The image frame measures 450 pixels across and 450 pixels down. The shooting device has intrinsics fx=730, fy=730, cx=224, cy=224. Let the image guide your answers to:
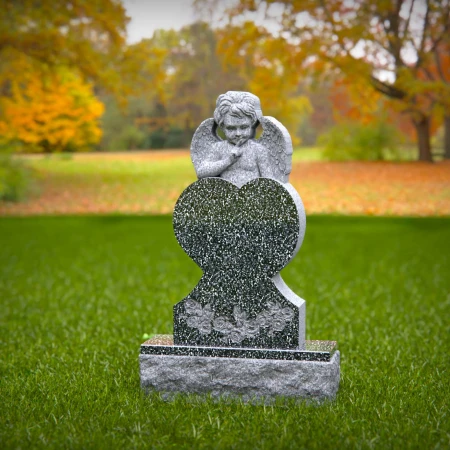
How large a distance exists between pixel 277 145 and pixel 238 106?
39 centimetres

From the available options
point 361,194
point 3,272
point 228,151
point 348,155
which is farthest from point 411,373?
point 348,155

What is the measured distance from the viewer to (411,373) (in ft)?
18.9

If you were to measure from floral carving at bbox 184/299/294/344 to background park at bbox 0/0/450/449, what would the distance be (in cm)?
50

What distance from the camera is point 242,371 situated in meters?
5.01

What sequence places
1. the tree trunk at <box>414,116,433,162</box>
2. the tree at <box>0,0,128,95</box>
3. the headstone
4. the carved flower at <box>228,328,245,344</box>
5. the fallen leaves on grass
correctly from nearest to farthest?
the headstone < the carved flower at <box>228,328,245,344</box> < the fallen leaves on grass < the tree at <box>0,0,128,95</box> < the tree trunk at <box>414,116,433,162</box>

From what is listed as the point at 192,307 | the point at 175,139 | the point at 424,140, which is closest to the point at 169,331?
the point at 192,307

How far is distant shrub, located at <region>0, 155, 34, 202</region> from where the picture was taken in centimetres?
2048

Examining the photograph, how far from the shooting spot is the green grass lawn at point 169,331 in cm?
435

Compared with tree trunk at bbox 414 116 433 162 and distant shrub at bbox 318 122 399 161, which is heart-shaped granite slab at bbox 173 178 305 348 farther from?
distant shrub at bbox 318 122 399 161

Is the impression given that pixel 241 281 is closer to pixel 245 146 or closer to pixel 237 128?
pixel 245 146

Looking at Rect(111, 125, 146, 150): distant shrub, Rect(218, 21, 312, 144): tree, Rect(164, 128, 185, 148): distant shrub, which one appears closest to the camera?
Rect(218, 21, 312, 144): tree

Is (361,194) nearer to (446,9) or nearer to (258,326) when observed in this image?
(446,9)

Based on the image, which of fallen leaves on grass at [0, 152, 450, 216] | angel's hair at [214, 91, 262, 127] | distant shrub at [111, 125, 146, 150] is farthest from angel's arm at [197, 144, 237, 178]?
distant shrub at [111, 125, 146, 150]

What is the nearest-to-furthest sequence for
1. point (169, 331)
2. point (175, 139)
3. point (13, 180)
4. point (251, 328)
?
point (251, 328)
point (169, 331)
point (13, 180)
point (175, 139)
